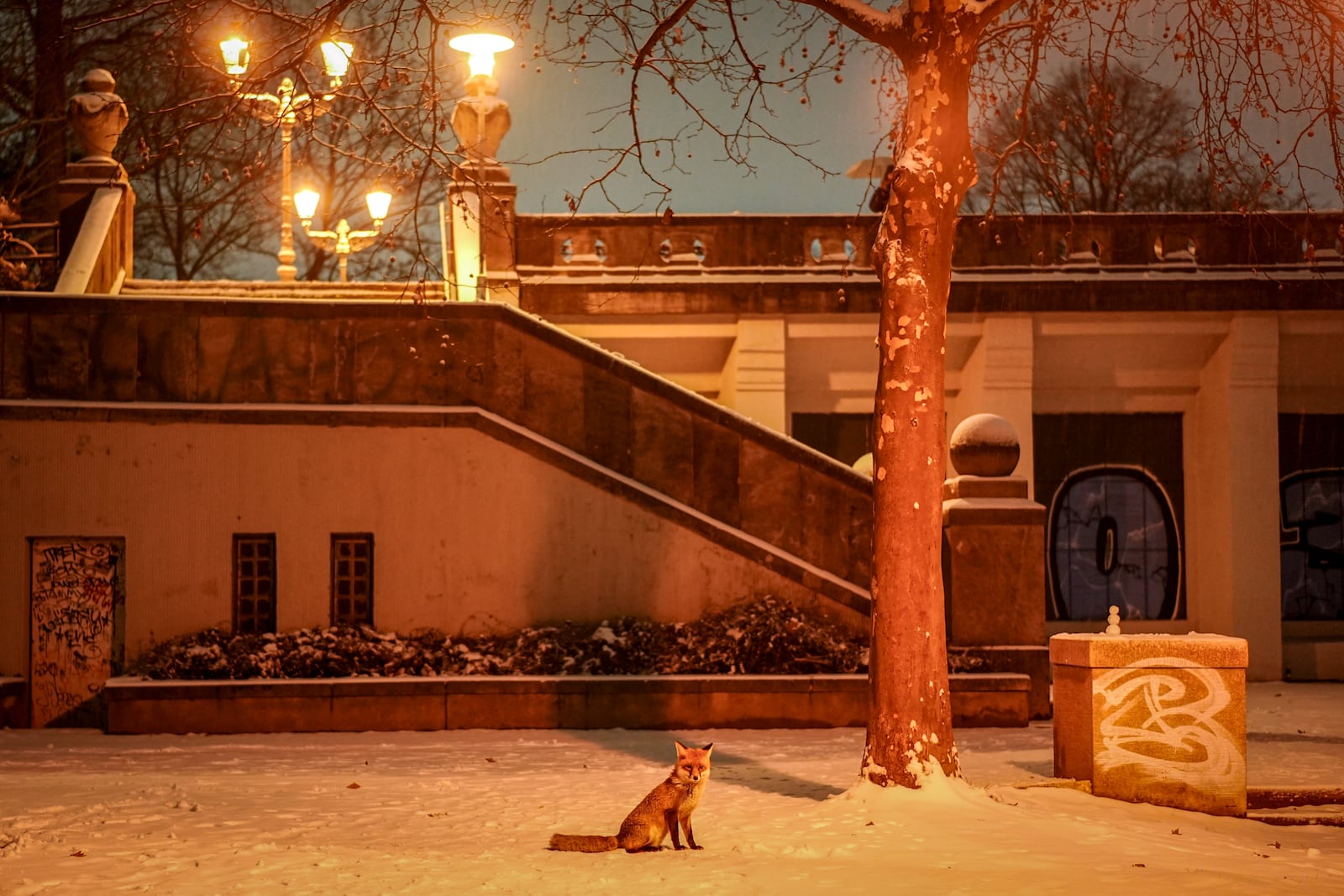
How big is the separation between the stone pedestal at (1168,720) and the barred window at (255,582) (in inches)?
357

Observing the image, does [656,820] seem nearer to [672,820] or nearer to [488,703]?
[672,820]

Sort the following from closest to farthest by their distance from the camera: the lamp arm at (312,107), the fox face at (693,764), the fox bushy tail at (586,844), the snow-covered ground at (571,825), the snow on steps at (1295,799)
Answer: the snow-covered ground at (571,825), the fox face at (693,764), the fox bushy tail at (586,844), the snow on steps at (1295,799), the lamp arm at (312,107)

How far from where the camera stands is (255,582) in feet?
53.9

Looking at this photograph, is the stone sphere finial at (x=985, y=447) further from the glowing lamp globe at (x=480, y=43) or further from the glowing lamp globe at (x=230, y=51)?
the glowing lamp globe at (x=230, y=51)

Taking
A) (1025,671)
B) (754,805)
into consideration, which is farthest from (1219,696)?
(1025,671)

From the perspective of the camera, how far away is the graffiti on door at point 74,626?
1595 centimetres

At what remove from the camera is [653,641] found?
15.9 metres

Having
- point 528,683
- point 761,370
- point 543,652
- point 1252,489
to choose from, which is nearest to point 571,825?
point 528,683

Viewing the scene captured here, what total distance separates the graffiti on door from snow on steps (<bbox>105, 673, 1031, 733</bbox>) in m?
1.08

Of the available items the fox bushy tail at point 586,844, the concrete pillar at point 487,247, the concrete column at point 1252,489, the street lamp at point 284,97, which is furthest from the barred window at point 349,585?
the concrete column at point 1252,489

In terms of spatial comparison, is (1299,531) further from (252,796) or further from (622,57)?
(252,796)

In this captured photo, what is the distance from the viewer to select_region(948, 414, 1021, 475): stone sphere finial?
1633 cm

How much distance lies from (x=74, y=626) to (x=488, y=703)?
4.64 metres

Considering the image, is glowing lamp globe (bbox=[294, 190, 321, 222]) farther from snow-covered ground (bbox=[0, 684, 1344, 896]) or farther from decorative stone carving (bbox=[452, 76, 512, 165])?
snow-covered ground (bbox=[0, 684, 1344, 896])
